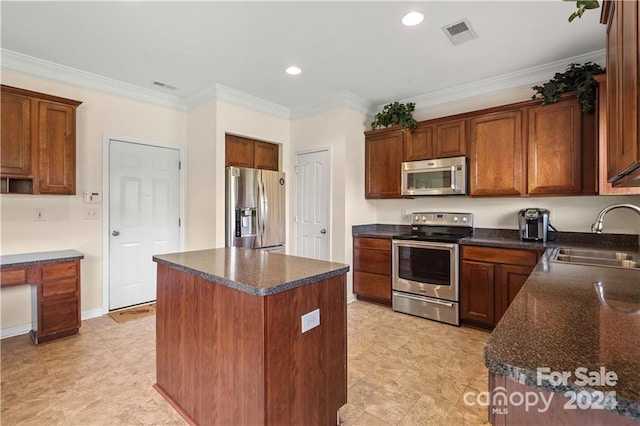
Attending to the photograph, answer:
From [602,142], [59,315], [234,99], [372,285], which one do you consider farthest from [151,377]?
[602,142]

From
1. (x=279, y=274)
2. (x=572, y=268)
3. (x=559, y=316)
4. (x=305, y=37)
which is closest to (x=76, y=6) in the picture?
(x=305, y=37)

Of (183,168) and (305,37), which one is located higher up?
(305,37)

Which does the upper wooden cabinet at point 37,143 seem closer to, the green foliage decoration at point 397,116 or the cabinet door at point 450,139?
the green foliage decoration at point 397,116

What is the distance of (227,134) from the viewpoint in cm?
389

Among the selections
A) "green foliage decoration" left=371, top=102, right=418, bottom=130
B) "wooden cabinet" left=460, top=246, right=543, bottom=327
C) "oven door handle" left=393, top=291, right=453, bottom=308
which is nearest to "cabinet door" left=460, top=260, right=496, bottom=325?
"wooden cabinet" left=460, top=246, right=543, bottom=327

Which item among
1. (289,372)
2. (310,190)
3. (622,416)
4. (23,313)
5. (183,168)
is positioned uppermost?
(183,168)

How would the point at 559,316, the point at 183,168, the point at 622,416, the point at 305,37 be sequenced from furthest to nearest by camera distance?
the point at 183,168 < the point at 305,37 < the point at 559,316 < the point at 622,416

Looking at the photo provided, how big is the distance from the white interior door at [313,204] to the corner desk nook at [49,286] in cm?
249

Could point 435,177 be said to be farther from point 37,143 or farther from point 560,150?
point 37,143

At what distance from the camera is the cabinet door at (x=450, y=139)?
3.51m

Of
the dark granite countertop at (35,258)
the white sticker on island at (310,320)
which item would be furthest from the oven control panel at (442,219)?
the dark granite countertop at (35,258)

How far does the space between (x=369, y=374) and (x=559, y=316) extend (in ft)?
5.46

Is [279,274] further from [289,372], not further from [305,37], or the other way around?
[305,37]

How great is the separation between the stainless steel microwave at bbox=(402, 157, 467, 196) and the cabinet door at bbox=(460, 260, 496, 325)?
837 mm
